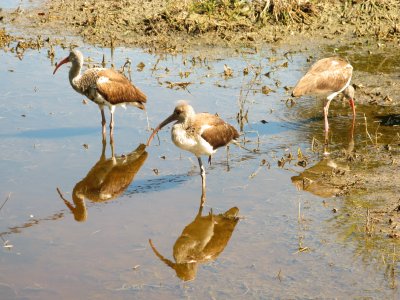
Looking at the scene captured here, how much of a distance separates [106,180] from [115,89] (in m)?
1.93

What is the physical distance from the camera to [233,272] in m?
7.39

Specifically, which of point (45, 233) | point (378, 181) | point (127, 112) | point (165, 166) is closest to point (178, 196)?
point (165, 166)

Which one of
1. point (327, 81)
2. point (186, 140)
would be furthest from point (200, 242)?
point (327, 81)

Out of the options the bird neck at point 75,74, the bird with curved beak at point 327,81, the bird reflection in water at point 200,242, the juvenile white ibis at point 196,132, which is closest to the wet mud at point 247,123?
the bird reflection in water at point 200,242

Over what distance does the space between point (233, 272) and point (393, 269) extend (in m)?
1.48

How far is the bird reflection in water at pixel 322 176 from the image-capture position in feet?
30.5

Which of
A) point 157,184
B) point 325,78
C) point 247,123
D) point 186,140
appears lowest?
point 157,184

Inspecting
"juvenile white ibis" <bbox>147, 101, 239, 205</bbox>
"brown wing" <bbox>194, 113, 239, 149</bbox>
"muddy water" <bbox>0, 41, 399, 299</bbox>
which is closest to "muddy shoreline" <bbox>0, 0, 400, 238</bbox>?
"muddy water" <bbox>0, 41, 399, 299</bbox>

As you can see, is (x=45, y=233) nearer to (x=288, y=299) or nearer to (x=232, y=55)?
(x=288, y=299)

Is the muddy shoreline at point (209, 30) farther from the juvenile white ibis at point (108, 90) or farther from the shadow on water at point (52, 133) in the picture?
the shadow on water at point (52, 133)

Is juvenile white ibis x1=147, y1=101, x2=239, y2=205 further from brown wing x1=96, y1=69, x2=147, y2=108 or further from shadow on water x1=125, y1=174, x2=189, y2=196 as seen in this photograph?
brown wing x1=96, y1=69, x2=147, y2=108

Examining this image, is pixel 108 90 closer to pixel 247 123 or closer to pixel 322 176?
pixel 247 123

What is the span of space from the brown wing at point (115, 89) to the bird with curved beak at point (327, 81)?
92.1 inches

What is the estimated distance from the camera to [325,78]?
38.0ft
